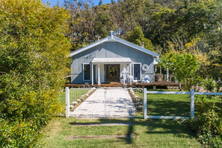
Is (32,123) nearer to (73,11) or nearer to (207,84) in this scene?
(207,84)

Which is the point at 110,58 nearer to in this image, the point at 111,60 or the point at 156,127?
the point at 111,60

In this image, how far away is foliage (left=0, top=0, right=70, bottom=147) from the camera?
11.4 feet

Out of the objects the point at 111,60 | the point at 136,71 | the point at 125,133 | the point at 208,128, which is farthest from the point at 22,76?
the point at 136,71

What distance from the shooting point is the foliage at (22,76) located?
347 centimetres

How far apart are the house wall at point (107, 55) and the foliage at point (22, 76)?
42.7 feet

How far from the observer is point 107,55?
17.5 metres

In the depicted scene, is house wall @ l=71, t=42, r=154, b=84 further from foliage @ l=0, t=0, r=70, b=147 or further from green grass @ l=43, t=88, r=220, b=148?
foliage @ l=0, t=0, r=70, b=147

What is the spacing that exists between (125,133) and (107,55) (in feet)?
42.8

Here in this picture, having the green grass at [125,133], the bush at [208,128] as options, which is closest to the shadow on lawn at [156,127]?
the green grass at [125,133]

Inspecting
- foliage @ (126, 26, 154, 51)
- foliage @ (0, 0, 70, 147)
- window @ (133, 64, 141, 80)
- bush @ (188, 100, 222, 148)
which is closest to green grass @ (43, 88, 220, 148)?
bush @ (188, 100, 222, 148)

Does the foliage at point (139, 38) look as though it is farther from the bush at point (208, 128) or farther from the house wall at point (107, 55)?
the bush at point (208, 128)

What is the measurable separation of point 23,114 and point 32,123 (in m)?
0.29

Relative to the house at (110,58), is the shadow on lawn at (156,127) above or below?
below

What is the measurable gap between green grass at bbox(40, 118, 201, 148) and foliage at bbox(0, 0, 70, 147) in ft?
2.69
